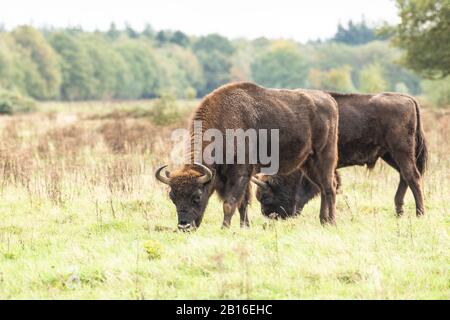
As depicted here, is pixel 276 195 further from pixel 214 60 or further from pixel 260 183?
pixel 214 60

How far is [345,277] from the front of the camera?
25.5ft

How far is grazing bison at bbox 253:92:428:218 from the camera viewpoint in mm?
12453

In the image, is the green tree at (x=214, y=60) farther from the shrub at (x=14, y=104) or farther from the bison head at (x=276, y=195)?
the bison head at (x=276, y=195)

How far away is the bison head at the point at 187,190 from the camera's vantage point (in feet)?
33.2

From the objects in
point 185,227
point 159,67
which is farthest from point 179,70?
point 185,227

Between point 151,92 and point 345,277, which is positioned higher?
point 345,277

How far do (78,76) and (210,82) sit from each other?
1683 inches

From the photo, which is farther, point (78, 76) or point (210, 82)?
point (210, 82)

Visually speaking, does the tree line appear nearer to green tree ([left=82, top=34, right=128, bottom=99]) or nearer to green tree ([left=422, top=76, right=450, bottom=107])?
green tree ([left=82, top=34, right=128, bottom=99])

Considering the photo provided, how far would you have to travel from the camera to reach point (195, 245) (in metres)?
8.79

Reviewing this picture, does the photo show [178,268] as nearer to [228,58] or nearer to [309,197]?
[309,197]

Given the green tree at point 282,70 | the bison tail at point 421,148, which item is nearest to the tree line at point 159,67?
the green tree at point 282,70

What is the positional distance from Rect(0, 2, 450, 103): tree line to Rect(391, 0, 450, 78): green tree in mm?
42911

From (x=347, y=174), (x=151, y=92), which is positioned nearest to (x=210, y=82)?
(x=151, y=92)
